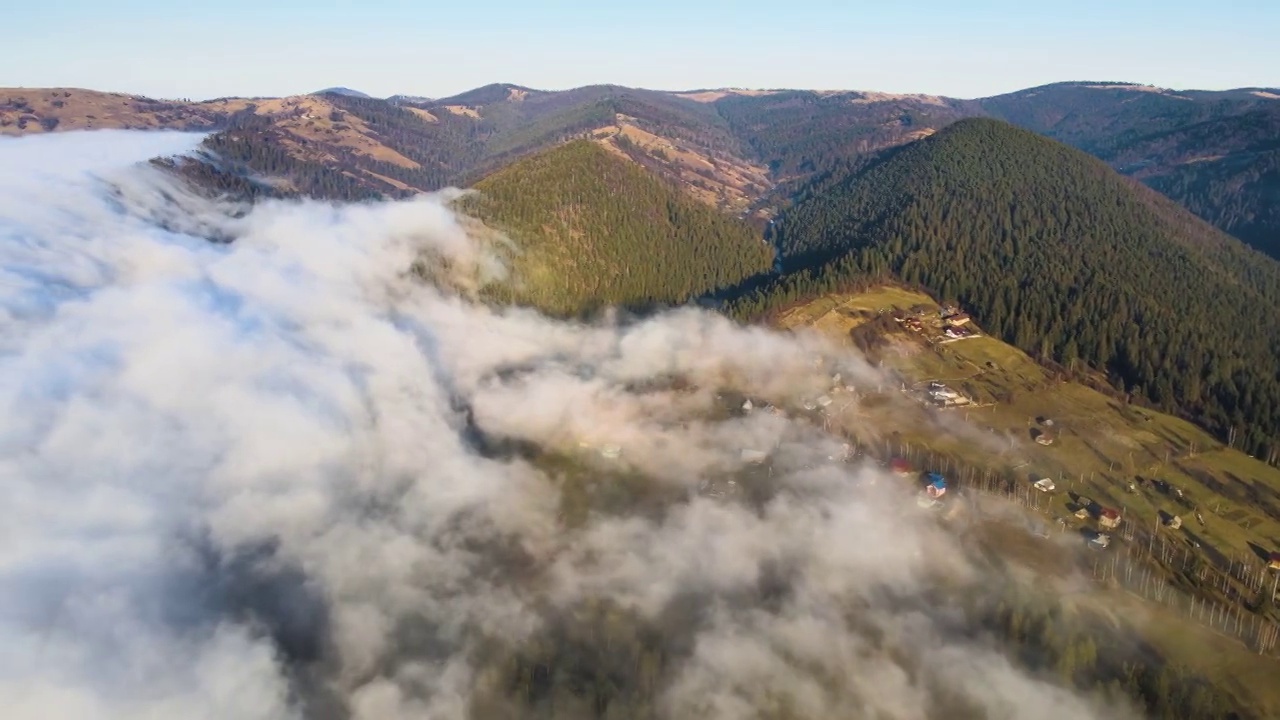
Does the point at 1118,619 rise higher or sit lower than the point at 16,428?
lower

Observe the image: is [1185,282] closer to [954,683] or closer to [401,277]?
[954,683]

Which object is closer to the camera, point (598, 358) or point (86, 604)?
point (86, 604)

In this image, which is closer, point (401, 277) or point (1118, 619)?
point (1118, 619)

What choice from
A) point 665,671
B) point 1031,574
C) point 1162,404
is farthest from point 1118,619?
point 1162,404

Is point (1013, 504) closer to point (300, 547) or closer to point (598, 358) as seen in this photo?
point (598, 358)

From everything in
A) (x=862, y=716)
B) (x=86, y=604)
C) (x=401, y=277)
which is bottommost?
(x=862, y=716)

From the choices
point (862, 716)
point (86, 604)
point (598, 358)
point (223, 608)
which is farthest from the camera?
point (598, 358)

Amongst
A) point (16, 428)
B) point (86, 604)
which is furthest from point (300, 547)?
point (16, 428)

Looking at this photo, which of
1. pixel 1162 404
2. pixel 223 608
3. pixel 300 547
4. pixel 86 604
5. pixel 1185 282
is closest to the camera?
pixel 86 604

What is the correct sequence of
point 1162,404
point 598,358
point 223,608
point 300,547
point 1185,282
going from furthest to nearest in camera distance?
point 1185,282 → point 598,358 → point 1162,404 → point 300,547 → point 223,608
